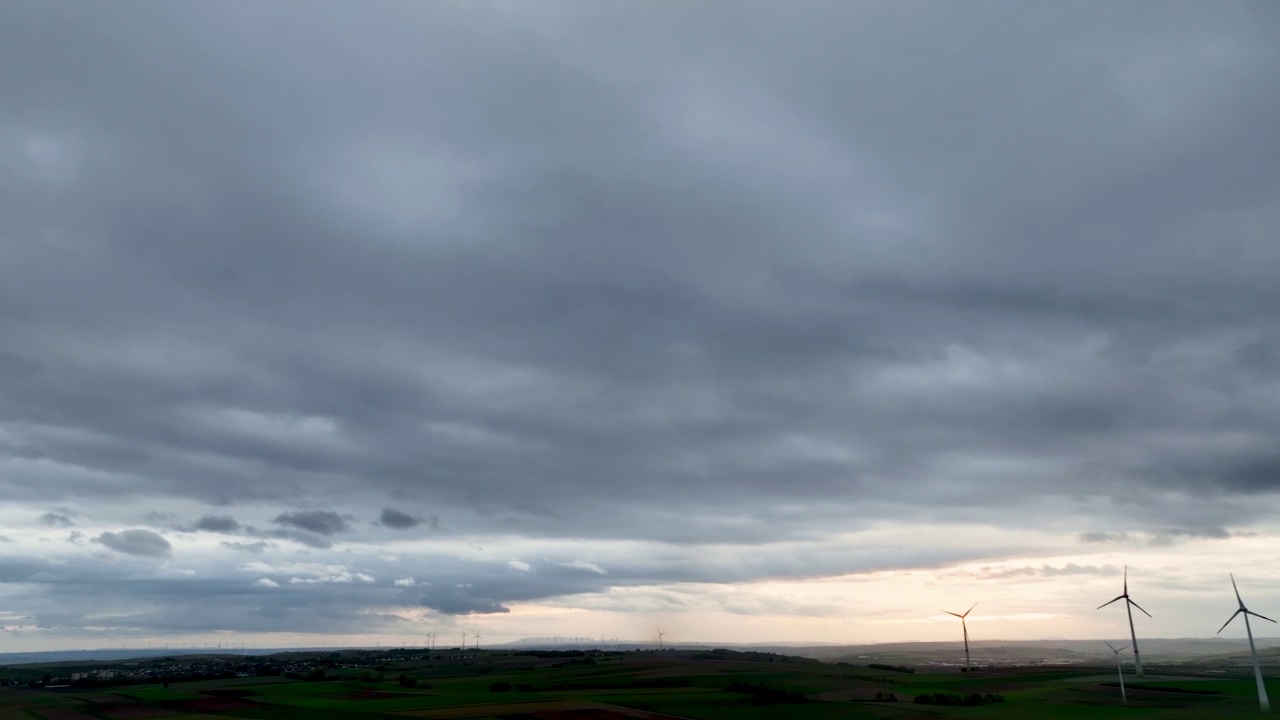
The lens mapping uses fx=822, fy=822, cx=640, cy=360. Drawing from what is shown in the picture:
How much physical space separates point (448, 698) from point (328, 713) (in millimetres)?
31713

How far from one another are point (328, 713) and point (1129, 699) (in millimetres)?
141646

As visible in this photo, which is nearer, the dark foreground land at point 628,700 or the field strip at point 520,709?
the field strip at point 520,709

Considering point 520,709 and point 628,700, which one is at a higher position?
point 520,709

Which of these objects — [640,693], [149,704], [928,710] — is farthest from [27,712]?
[928,710]

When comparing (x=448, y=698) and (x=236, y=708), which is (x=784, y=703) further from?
(x=236, y=708)

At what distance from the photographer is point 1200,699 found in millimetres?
151000

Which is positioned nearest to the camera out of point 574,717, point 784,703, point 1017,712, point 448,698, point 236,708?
point 574,717

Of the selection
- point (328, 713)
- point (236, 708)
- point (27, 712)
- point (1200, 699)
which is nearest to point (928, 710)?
point (1200, 699)

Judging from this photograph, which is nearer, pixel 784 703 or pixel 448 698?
pixel 784 703

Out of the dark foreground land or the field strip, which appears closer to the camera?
the field strip

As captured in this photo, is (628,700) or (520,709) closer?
(520,709)

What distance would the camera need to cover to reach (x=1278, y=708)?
12950cm

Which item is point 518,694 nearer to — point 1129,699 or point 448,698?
point 448,698

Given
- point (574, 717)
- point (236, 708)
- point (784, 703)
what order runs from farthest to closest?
point (784, 703) → point (236, 708) → point (574, 717)
